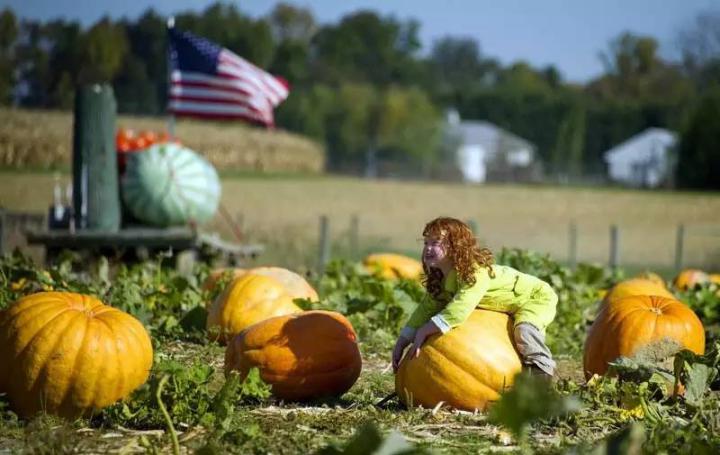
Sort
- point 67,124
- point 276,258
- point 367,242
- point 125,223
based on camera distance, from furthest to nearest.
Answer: point 67,124
point 367,242
point 276,258
point 125,223

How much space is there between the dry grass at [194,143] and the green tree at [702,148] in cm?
2307

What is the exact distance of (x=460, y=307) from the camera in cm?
534

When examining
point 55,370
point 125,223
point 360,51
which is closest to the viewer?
point 55,370

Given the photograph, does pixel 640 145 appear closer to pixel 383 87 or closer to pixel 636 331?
pixel 383 87

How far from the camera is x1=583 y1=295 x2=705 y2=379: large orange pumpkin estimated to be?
611 centimetres

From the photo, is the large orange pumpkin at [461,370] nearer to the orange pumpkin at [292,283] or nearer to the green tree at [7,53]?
the orange pumpkin at [292,283]

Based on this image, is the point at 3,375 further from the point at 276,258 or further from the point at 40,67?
the point at 40,67

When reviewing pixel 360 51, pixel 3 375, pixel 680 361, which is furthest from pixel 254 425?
pixel 360 51

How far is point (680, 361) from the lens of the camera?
5.30 meters

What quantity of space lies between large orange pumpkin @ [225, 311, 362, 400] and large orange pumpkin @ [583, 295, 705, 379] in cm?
145

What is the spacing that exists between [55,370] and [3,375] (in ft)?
0.89

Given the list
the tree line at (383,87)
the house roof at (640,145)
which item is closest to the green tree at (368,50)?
the tree line at (383,87)

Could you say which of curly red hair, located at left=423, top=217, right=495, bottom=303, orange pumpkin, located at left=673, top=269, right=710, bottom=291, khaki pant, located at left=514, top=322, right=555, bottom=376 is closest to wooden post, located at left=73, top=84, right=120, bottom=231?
orange pumpkin, located at left=673, top=269, right=710, bottom=291

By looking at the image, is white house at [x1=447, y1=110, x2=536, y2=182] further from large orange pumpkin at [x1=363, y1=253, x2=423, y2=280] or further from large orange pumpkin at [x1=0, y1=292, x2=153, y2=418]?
large orange pumpkin at [x1=0, y1=292, x2=153, y2=418]
